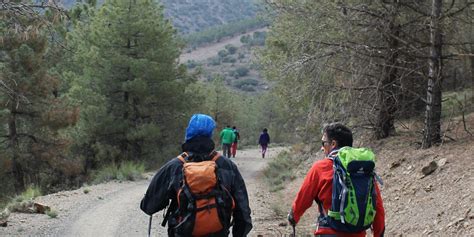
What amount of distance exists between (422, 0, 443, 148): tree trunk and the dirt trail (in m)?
3.77

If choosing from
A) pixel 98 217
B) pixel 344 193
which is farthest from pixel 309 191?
pixel 98 217

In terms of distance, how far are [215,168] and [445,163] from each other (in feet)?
21.4

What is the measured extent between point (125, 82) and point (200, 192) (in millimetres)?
22034

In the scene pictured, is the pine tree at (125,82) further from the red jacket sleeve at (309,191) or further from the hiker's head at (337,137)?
the red jacket sleeve at (309,191)

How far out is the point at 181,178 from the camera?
4.57 meters

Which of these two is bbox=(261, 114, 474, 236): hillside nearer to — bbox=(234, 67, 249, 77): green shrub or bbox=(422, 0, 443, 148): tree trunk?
bbox=(422, 0, 443, 148): tree trunk

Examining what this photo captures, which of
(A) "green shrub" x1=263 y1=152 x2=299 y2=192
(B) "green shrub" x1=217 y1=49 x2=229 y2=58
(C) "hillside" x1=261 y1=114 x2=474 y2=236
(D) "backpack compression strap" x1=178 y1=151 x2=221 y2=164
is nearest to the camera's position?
(D) "backpack compression strap" x1=178 y1=151 x2=221 y2=164

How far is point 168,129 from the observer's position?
29109mm

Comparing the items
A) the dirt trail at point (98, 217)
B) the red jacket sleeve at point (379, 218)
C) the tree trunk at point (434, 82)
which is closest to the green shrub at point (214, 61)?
the dirt trail at point (98, 217)

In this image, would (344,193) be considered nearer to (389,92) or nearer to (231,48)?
(389,92)

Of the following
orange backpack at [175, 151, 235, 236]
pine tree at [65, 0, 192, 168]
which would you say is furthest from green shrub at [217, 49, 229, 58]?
orange backpack at [175, 151, 235, 236]

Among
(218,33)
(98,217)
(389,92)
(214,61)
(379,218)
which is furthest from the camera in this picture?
(218,33)

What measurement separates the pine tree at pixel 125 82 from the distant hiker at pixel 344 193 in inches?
842

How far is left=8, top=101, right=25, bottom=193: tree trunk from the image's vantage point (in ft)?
77.9
